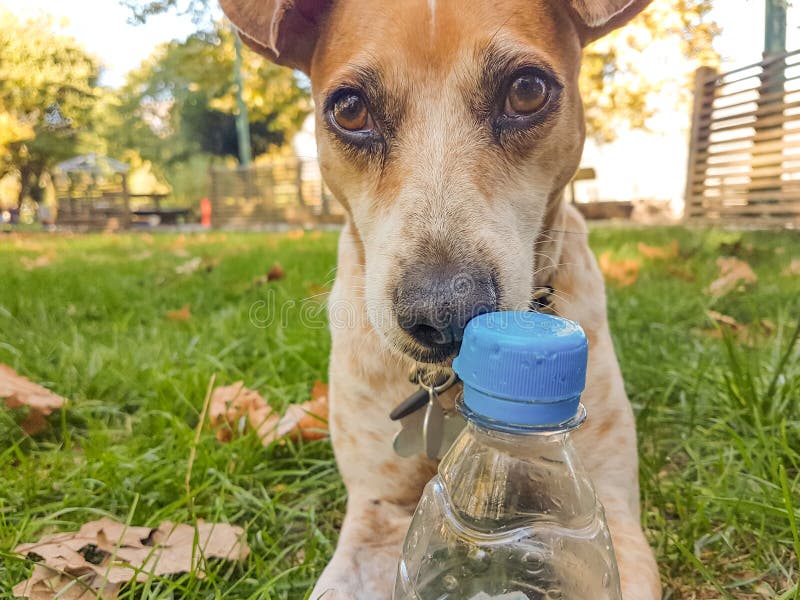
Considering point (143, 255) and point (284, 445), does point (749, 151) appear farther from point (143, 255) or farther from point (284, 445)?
point (143, 255)

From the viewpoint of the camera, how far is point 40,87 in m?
3.97

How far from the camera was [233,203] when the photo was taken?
656 inches

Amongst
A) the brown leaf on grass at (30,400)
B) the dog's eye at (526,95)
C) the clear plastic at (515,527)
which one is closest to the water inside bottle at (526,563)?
the clear plastic at (515,527)

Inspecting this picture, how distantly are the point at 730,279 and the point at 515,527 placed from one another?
121 inches

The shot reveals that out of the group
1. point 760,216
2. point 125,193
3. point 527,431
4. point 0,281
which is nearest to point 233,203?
point 125,193

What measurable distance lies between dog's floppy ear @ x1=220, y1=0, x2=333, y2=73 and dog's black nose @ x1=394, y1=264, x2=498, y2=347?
849 millimetres

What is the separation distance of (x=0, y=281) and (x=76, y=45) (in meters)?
1.81

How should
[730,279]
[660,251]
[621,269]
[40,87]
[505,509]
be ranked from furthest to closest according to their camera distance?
[660,251] < [621,269] < [40,87] < [730,279] < [505,509]

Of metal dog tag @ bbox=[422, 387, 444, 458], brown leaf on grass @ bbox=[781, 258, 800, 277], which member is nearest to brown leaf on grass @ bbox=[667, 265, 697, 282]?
brown leaf on grass @ bbox=[781, 258, 800, 277]

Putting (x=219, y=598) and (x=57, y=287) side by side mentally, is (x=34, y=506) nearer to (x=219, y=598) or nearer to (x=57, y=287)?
(x=219, y=598)

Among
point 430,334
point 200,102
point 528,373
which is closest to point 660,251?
point 430,334

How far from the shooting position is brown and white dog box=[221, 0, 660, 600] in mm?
1210

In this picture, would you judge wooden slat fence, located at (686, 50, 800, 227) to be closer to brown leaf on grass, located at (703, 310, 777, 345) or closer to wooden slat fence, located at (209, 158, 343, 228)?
brown leaf on grass, located at (703, 310, 777, 345)

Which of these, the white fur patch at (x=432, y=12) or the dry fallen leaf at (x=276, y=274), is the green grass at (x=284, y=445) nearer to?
the dry fallen leaf at (x=276, y=274)
